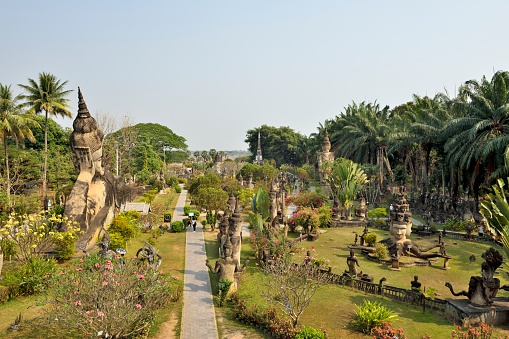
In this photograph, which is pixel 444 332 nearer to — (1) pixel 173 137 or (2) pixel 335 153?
(2) pixel 335 153

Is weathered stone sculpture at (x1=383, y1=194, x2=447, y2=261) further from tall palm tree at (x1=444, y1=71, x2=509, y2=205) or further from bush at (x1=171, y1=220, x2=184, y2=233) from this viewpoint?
bush at (x1=171, y1=220, x2=184, y2=233)

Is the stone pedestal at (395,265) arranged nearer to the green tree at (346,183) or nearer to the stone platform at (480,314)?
the stone platform at (480,314)

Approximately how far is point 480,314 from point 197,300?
425 inches

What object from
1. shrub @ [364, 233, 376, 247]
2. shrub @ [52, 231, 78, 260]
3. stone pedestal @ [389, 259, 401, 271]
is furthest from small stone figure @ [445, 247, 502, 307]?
shrub @ [52, 231, 78, 260]

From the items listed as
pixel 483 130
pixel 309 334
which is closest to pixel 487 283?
pixel 309 334

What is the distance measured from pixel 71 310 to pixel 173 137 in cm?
8276

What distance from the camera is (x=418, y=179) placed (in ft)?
154

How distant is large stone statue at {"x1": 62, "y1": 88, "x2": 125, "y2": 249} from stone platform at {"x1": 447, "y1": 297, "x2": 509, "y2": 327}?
61.9ft

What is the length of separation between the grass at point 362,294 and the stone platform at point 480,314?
1.23 ft

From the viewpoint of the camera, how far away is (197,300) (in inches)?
615

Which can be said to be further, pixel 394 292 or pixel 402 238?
pixel 402 238

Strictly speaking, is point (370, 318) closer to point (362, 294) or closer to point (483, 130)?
point (362, 294)

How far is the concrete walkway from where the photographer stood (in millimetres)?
12773

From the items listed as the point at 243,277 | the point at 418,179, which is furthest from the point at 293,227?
the point at 418,179
